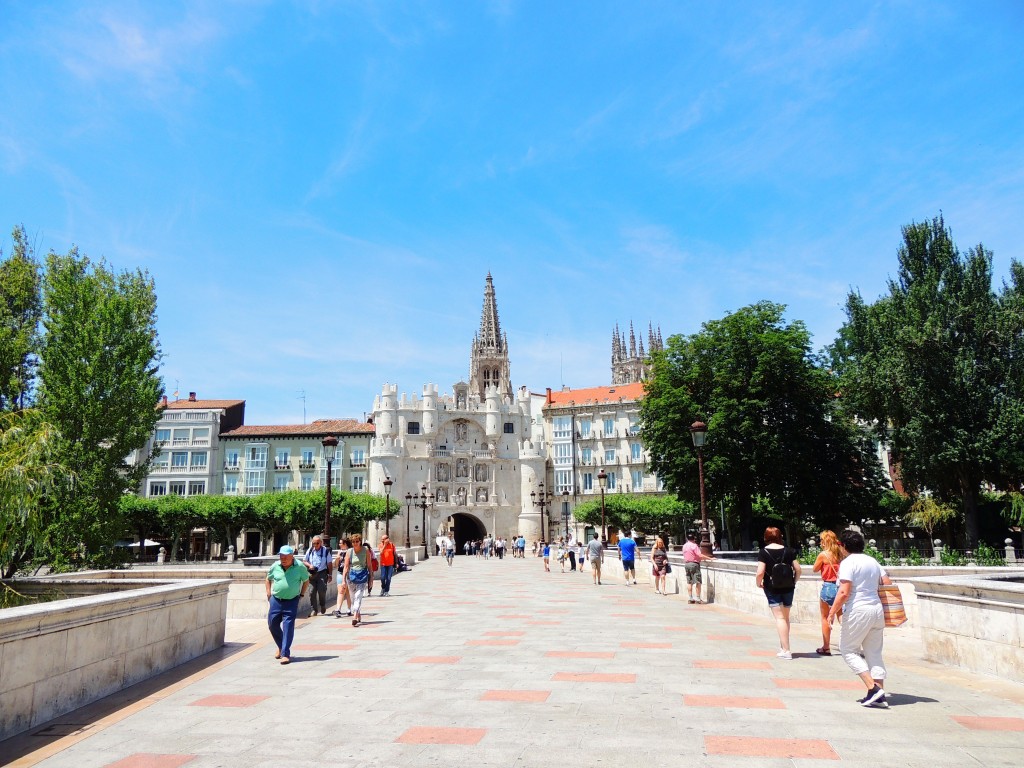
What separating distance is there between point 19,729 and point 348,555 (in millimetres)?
8599

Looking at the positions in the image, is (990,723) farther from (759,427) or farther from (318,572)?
(759,427)

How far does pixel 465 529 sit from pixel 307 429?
76.0 ft

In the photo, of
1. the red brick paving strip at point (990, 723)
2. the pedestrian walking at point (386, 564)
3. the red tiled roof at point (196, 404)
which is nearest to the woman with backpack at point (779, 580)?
the red brick paving strip at point (990, 723)

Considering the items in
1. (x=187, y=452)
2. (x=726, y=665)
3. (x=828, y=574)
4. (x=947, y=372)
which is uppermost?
(x=187, y=452)

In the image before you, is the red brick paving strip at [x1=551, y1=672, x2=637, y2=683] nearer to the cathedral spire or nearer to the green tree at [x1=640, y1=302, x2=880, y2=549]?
the green tree at [x1=640, y1=302, x2=880, y2=549]

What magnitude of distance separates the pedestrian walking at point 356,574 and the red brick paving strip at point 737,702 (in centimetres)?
816

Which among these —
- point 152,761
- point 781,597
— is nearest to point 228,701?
point 152,761

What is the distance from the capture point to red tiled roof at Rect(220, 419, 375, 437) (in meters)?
74.2

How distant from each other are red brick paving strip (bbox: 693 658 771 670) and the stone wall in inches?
259

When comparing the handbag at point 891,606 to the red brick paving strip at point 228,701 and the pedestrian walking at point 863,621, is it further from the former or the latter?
the red brick paving strip at point 228,701

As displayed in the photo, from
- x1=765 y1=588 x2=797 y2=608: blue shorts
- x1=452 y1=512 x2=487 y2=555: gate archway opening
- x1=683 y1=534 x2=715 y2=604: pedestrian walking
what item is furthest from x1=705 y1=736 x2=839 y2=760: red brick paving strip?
x1=452 y1=512 x2=487 y2=555: gate archway opening

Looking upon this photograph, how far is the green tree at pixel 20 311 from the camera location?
21531 millimetres

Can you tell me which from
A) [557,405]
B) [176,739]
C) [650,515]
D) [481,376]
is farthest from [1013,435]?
[481,376]

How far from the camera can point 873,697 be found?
248 inches
